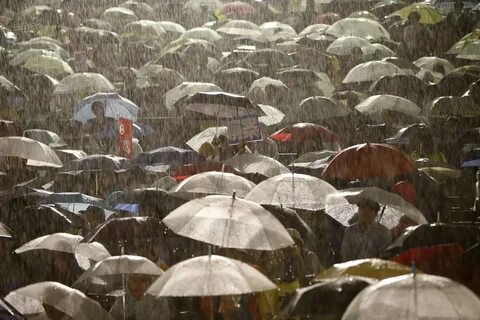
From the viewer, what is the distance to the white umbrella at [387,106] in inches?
802

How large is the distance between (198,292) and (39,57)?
55.7 ft

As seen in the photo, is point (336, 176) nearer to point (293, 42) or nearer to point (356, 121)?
point (356, 121)

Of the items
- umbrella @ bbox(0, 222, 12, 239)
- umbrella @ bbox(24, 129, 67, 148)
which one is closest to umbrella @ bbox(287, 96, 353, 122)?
umbrella @ bbox(24, 129, 67, 148)

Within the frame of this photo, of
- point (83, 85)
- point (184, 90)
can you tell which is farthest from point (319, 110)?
point (83, 85)

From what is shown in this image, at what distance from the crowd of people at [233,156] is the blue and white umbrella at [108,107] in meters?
0.04

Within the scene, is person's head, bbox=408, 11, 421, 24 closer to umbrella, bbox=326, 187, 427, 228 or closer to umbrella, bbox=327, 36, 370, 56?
umbrella, bbox=327, 36, 370, 56

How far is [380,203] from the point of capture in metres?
12.8

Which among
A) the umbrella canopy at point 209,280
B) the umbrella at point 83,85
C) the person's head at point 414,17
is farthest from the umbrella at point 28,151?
the person's head at point 414,17

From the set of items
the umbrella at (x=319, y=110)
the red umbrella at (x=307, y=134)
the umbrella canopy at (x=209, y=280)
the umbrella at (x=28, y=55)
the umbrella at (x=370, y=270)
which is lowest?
the umbrella at (x=370, y=270)

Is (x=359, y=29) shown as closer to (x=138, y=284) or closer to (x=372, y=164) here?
(x=372, y=164)

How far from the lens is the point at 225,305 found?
1075 centimetres

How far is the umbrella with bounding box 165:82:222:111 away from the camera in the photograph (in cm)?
2194

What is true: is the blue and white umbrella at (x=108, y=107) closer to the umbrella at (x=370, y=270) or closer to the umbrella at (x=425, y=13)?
the umbrella at (x=425, y=13)

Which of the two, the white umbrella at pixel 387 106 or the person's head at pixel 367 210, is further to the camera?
the white umbrella at pixel 387 106
